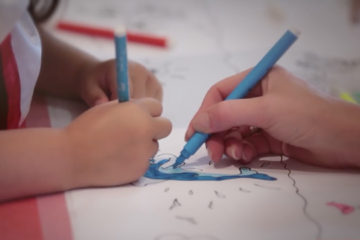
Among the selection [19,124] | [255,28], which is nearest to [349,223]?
[19,124]

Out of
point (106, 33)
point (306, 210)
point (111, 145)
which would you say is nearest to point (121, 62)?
point (111, 145)

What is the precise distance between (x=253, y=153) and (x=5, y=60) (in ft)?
1.04

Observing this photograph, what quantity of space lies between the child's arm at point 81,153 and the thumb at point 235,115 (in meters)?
0.06

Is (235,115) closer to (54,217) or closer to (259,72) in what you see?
(259,72)

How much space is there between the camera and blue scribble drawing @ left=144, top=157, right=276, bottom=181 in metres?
0.41

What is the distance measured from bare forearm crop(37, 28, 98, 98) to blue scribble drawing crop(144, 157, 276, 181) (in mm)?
228

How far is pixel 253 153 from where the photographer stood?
1.49ft

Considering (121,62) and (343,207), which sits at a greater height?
(121,62)

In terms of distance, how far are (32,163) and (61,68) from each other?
0.29m

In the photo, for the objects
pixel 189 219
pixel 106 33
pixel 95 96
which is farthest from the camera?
pixel 106 33

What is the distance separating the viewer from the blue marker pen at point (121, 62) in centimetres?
34

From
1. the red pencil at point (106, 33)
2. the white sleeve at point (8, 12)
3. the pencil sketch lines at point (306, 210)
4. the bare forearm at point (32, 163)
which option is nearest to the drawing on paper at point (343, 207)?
the pencil sketch lines at point (306, 210)

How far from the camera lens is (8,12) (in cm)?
44

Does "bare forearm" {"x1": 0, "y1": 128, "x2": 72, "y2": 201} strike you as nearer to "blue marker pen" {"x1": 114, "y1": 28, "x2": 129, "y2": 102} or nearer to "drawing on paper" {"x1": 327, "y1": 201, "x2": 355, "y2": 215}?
"blue marker pen" {"x1": 114, "y1": 28, "x2": 129, "y2": 102}
